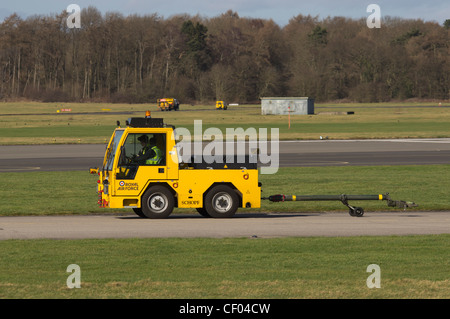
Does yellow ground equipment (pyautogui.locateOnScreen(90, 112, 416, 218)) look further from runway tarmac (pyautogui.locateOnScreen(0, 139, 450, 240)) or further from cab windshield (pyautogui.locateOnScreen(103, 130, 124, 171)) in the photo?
runway tarmac (pyautogui.locateOnScreen(0, 139, 450, 240))

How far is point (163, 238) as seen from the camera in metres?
16.8

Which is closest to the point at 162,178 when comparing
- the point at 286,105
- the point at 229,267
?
the point at 229,267

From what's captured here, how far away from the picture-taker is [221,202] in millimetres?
20391

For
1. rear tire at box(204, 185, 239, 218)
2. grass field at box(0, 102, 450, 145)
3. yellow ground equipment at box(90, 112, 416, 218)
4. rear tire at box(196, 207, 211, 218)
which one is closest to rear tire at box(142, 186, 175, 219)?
yellow ground equipment at box(90, 112, 416, 218)

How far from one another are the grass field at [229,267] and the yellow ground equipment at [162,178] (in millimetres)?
3601

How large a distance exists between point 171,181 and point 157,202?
78cm

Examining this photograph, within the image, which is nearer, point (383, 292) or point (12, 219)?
point (383, 292)

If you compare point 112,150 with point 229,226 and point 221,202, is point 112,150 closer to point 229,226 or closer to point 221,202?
point 221,202

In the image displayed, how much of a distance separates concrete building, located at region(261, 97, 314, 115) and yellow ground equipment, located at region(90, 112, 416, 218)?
283ft

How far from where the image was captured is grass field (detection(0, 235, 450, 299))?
11.1m

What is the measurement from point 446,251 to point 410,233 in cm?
284
